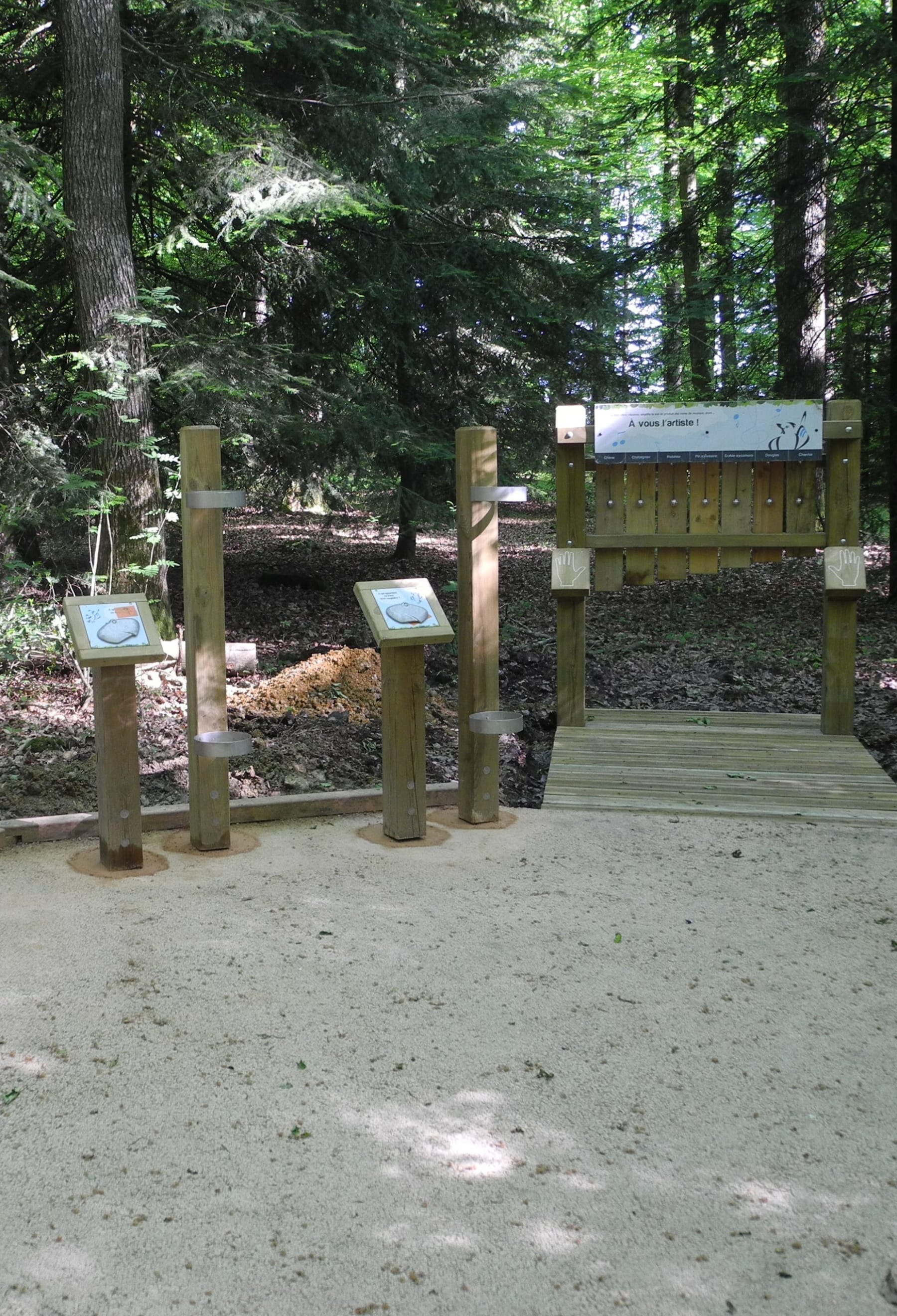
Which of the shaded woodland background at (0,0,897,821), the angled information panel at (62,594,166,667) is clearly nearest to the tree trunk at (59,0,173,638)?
the shaded woodland background at (0,0,897,821)

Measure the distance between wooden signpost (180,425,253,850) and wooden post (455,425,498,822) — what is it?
1.09 m

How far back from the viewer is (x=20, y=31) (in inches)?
371

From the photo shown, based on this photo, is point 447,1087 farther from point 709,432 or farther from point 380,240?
point 380,240

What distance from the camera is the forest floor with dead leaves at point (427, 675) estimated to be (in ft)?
20.2

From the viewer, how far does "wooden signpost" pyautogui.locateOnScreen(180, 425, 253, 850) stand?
469cm

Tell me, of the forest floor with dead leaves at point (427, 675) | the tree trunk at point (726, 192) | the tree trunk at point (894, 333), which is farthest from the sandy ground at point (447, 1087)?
the tree trunk at point (726, 192)

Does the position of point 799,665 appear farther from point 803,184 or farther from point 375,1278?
point 375,1278

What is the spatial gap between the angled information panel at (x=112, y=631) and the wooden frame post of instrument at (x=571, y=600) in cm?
281

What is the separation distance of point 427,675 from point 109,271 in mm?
4111

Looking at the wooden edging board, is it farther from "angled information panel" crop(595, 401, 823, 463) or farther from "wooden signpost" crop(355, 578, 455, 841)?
"angled information panel" crop(595, 401, 823, 463)

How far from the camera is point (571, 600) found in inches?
270

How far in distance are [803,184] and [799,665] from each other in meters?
5.52

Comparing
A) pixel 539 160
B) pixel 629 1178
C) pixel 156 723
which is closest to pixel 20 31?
pixel 539 160

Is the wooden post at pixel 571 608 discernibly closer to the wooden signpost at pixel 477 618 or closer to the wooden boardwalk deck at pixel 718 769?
the wooden boardwalk deck at pixel 718 769
